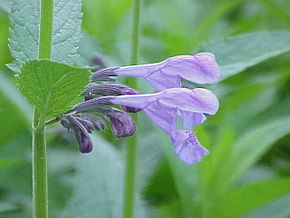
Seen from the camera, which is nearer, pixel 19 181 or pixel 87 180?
pixel 87 180

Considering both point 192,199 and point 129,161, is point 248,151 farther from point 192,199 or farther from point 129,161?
point 129,161

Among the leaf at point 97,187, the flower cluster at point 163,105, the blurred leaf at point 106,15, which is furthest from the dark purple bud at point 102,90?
the blurred leaf at point 106,15

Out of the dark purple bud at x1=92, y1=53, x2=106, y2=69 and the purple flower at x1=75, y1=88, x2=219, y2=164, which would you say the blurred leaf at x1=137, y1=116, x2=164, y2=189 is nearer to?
the dark purple bud at x1=92, y1=53, x2=106, y2=69

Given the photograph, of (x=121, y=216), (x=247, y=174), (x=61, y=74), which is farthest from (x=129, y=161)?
(x=247, y=174)

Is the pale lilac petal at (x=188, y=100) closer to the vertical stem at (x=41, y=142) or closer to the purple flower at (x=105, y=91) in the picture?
A: the purple flower at (x=105, y=91)

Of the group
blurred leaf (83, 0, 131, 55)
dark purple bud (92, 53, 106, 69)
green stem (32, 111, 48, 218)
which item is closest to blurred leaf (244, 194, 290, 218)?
dark purple bud (92, 53, 106, 69)

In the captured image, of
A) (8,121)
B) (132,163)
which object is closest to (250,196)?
(132,163)

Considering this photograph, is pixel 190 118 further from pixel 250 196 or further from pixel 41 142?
pixel 250 196

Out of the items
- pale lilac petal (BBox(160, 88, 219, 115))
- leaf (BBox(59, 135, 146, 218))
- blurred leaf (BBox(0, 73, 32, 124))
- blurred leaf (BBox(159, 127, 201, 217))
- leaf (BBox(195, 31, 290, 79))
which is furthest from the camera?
blurred leaf (BBox(0, 73, 32, 124))
